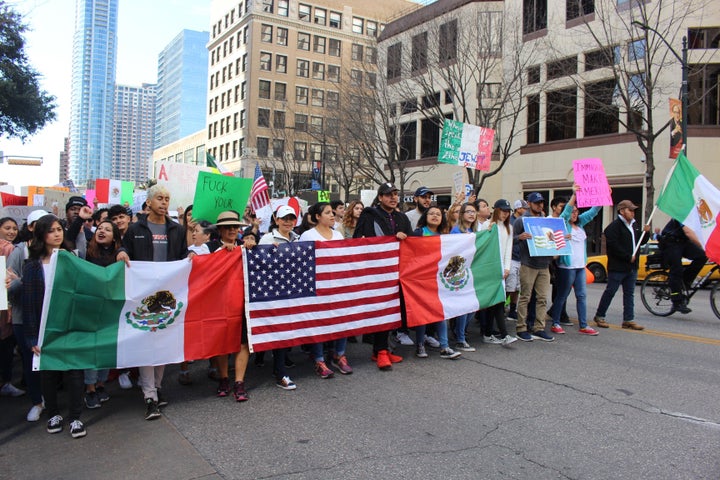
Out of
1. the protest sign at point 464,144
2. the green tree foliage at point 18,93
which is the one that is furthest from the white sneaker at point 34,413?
the green tree foliage at point 18,93

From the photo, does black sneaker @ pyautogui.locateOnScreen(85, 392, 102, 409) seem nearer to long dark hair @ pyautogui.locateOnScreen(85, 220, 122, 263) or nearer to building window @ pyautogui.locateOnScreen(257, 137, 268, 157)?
long dark hair @ pyautogui.locateOnScreen(85, 220, 122, 263)

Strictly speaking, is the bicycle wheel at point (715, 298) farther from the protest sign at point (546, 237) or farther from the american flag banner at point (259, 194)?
the american flag banner at point (259, 194)

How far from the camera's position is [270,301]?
5906 mm

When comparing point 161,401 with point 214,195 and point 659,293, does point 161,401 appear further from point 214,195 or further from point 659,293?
point 659,293

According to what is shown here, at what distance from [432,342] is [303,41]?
6583cm

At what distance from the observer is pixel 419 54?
1057 inches

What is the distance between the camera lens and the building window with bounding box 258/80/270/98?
215ft

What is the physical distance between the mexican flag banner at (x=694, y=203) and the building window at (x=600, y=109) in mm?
15409

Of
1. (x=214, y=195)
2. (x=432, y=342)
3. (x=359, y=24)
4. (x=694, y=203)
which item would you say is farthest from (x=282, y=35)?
(x=432, y=342)

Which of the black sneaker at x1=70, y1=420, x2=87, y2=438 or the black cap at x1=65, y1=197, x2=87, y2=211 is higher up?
the black cap at x1=65, y1=197, x2=87, y2=211

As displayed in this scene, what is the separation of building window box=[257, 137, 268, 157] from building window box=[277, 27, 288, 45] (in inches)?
474

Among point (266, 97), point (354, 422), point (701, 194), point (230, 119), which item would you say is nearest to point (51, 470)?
point (354, 422)

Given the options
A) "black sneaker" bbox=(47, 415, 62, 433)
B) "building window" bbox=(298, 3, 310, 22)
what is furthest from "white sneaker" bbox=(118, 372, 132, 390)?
"building window" bbox=(298, 3, 310, 22)

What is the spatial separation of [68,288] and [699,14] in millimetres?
27023
